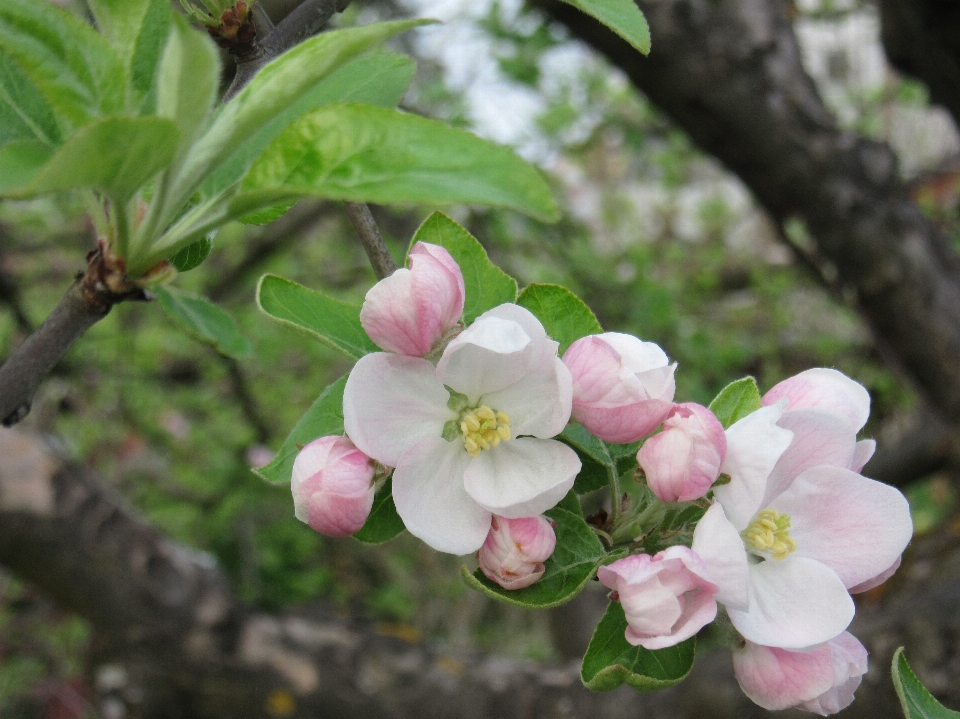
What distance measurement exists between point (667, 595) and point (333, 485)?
0.28m

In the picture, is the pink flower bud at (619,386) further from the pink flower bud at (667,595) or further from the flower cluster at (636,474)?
the pink flower bud at (667,595)

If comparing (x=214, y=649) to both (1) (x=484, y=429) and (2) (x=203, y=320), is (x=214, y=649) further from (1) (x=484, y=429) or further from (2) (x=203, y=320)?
(1) (x=484, y=429)

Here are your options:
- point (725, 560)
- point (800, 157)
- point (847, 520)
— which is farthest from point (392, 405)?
point (800, 157)

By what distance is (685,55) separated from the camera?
80.9 inches

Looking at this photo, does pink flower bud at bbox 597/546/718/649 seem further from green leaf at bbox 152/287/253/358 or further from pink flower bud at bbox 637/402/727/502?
green leaf at bbox 152/287/253/358

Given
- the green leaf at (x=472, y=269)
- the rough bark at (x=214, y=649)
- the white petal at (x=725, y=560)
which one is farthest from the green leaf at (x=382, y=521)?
the rough bark at (x=214, y=649)

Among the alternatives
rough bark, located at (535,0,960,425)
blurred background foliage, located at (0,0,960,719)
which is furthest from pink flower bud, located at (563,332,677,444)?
blurred background foliage, located at (0,0,960,719)

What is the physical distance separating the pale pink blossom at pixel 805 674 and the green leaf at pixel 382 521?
342 millimetres

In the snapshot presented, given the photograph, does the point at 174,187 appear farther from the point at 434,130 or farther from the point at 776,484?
the point at 776,484

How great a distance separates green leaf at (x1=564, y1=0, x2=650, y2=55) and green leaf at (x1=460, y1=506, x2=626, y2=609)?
0.41 meters

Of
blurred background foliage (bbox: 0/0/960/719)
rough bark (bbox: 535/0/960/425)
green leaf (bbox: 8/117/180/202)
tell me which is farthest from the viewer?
blurred background foliage (bbox: 0/0/960/719)

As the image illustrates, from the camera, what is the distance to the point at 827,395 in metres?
0.74

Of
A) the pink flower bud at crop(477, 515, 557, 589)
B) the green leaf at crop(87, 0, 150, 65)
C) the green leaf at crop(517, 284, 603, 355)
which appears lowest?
the pink flower bud at crop(477, 515, 557, 589)

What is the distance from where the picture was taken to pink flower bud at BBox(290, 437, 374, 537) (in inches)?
26.7
